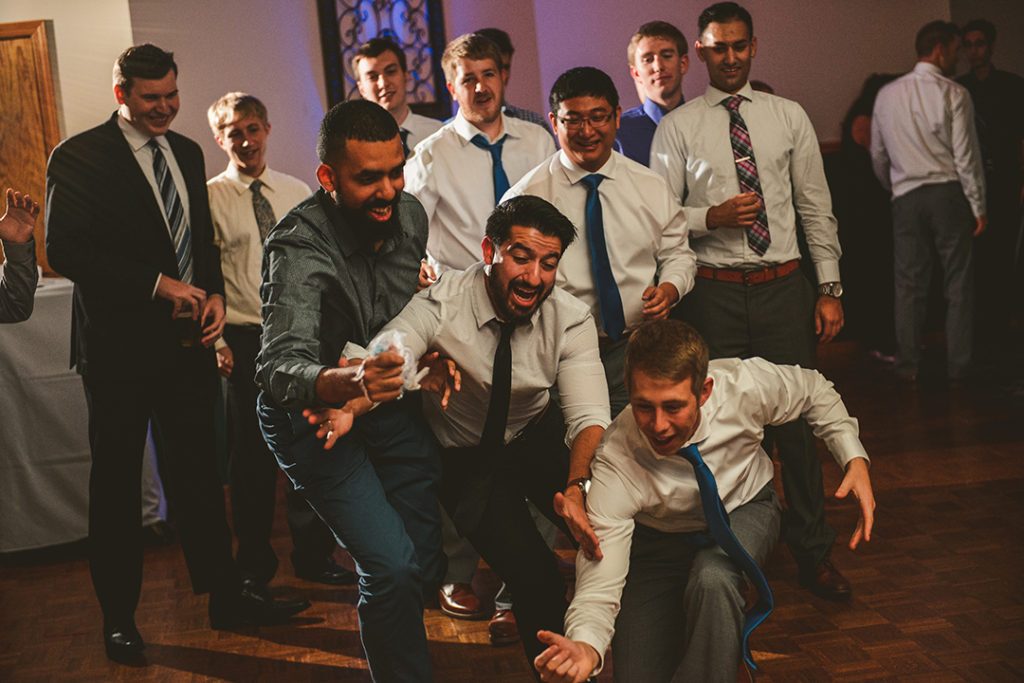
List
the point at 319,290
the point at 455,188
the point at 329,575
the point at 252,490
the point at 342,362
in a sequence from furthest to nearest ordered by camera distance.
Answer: the point at 329,575
the point at 252,490
the point at 455,188
the point at 319,290
the point at 342,362

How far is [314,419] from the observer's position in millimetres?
1997

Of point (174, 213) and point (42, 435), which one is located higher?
point (174, 213)

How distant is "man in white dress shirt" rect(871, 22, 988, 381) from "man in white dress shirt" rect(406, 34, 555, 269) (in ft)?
9.85

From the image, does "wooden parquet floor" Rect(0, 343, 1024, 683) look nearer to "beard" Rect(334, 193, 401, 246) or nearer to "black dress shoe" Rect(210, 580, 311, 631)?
"black dress shoe" Rect(210, 580, 311, 631)

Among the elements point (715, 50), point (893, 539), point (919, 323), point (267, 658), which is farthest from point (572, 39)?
point (267, 658)

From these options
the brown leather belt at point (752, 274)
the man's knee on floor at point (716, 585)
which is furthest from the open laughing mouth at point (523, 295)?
the brown leather belt at point (752, 274)

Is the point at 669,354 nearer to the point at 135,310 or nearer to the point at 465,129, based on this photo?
the point at 465,129

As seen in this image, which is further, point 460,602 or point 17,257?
point 460,602

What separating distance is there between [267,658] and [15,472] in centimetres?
164

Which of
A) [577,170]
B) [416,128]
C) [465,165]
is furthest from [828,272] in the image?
[416,128]

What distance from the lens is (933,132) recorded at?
5355mm

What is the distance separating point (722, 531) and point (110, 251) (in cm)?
196

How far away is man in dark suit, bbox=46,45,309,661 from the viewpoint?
2955mm

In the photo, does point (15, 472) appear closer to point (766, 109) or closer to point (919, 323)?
point (766, 109)
